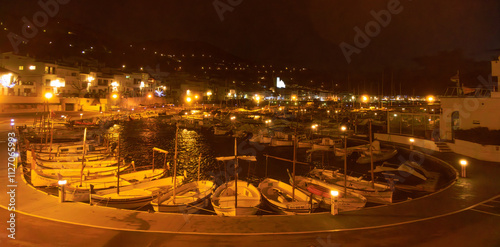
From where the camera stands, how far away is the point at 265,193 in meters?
12.8

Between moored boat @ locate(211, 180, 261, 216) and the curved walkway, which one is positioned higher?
the curved walkway

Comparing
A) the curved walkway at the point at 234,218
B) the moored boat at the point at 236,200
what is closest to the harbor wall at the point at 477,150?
the curved walkway at the point at 234,218

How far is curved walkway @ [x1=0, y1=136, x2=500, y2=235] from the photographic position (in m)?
7.47

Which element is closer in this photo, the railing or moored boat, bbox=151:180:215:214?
moored boat, bbox=151:180:215:214

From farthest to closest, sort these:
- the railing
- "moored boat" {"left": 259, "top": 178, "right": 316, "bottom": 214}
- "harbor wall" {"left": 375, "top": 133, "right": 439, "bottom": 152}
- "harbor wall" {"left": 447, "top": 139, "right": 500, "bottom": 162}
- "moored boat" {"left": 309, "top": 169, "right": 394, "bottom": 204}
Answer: "harbor wall" {"left": 375, "top": 133, "right": 439, "bottom": 152}
the railing
"harbor wall" {"left": 447, "top": 139, "right": 500, "bottom": 162}
"moored boat" {"left": 309, "top": 169, "right": 394, "bottom": 204}
"moored boat" {"left": 259, "top": 178, "right": 316, "bottom": 214}

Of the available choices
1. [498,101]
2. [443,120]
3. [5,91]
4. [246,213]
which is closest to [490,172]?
[498,101]

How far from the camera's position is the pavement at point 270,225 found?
6867mm

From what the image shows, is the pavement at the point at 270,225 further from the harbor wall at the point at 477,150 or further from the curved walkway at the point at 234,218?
the harbor wall at the point at 477,150

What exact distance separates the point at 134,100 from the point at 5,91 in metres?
25.6

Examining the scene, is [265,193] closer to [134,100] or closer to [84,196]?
[84,196]

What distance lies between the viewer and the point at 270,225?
7695mm

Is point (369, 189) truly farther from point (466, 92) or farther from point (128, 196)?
point (466, 92)

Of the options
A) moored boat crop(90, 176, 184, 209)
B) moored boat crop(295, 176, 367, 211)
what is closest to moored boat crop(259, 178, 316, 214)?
moored boat crop(295, 176, 367, 211)

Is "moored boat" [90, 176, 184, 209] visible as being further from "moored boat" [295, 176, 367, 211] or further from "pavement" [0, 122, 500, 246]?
"moored boat" [295, 176, 367, 211]
